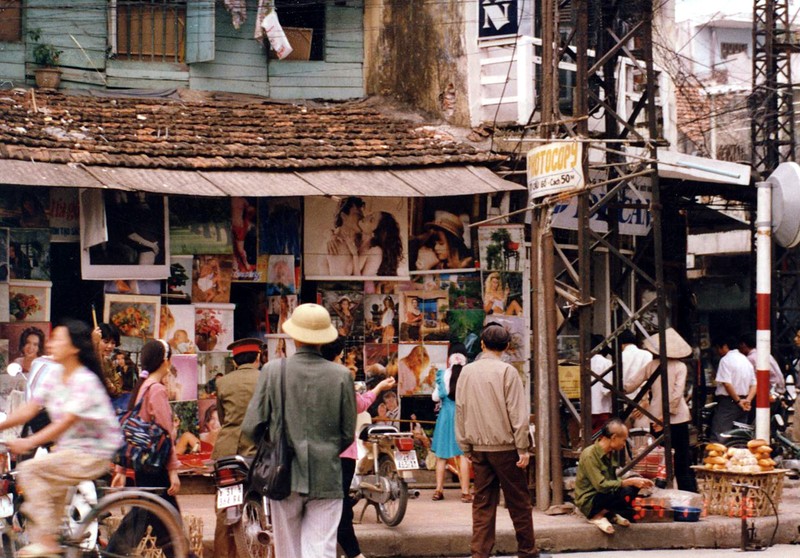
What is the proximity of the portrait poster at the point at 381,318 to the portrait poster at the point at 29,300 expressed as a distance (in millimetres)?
3408

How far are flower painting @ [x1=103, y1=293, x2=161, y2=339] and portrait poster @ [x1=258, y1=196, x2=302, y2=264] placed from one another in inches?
54.2

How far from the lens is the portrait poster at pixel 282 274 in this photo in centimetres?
1368

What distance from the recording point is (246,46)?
15594 mm

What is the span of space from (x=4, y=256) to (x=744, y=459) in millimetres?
7106

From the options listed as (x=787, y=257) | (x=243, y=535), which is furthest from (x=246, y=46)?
(x=787, y=257)

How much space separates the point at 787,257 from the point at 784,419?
7268mm

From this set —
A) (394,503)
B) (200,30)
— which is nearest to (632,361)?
(394,503)

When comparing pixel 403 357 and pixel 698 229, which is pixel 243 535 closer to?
pixel 403 357

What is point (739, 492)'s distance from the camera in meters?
11.5

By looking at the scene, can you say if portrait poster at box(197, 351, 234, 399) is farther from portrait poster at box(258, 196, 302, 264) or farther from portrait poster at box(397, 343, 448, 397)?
portrait poster at box(397, 343, 448, 397)

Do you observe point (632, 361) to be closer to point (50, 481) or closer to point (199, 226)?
point (199, 226)

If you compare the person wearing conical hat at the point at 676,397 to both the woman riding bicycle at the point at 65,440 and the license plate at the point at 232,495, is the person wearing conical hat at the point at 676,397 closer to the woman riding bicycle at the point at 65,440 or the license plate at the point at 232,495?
the license plate at the point at 232,495

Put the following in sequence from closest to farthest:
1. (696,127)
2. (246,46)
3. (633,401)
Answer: (633,401), (246,46), (696,127)

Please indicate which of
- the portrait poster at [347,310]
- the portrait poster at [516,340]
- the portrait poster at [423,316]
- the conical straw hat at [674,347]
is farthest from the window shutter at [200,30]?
the conical straw hat at [674,347]
